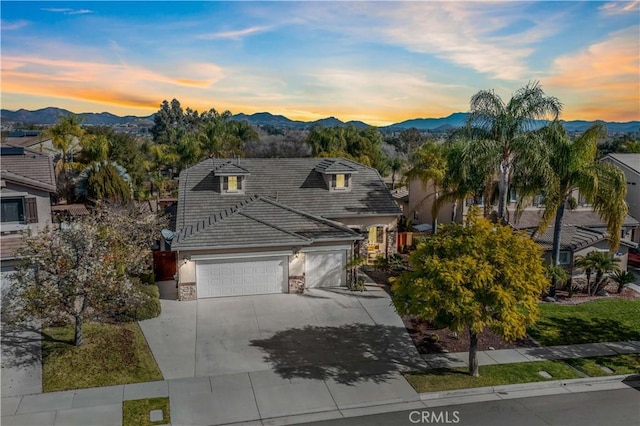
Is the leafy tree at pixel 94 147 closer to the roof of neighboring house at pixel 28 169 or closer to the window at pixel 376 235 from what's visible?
the roof of neighboring house at pixel 28 169

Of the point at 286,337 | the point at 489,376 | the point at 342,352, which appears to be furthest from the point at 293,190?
the point at 489,376

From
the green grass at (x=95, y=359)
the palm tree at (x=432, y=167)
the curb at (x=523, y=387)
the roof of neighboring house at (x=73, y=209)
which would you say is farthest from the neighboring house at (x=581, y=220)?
the roof of neighboring house at (x=73, y=209)

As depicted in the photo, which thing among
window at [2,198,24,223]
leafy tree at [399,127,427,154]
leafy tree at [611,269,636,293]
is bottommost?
leafy tree at [611,269,636,293]

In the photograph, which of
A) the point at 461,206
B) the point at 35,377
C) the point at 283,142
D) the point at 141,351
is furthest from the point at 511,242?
the point at 283,142

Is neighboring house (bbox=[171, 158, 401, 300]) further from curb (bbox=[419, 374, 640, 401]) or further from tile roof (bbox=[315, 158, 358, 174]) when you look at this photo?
curb (bbox=[419, 374, 640, 401])

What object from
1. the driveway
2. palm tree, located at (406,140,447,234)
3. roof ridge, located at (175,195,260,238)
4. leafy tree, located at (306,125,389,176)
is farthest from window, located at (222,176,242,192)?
leafy tree, located at (306,125,389,176)

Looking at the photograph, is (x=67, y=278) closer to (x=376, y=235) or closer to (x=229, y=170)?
(x=229, y=170)
